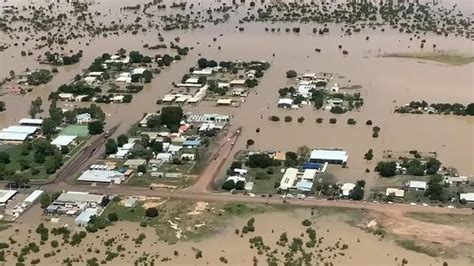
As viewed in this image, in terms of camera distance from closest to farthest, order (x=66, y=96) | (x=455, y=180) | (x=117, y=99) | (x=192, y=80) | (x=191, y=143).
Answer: (x=455, y=180) → (x=191, y=143) → (x=117, y=99) → (x=66, y=96) → (x=192, y=80)

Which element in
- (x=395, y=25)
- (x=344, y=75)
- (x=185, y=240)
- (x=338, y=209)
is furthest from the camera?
(x=395, y=25)

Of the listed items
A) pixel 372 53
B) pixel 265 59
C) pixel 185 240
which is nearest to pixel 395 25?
pixel 372 53

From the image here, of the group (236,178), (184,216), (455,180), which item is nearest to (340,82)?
(455,180)

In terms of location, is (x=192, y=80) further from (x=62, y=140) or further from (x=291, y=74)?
(x=62, y=140)

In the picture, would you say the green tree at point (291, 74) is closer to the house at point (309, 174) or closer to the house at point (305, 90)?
the house at point (305, 90)

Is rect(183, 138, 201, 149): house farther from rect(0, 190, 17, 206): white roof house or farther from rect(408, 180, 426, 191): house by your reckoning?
rect(408, 180, 426, 191): house

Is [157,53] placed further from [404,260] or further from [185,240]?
[404,260]
